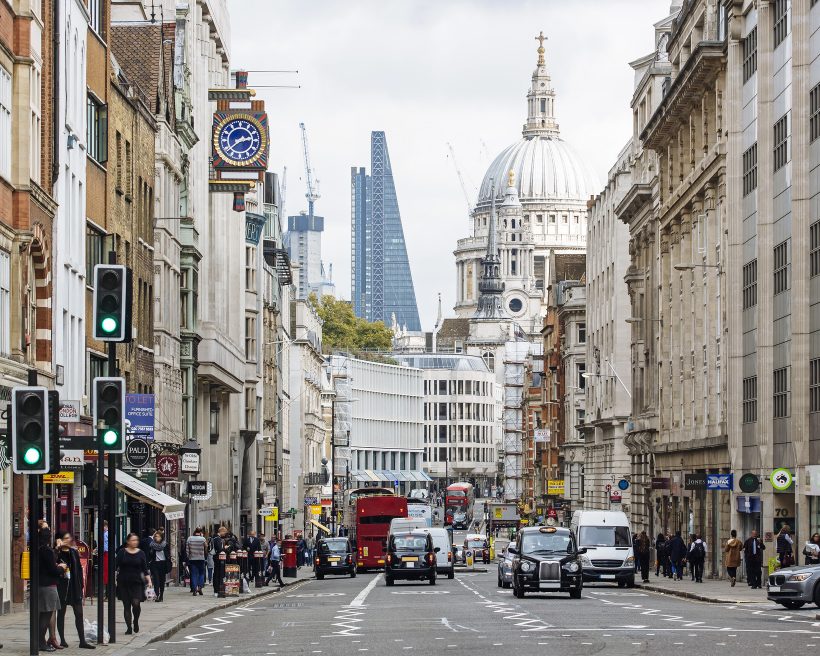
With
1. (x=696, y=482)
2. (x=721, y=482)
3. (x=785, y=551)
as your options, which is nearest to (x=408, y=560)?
(x=696, y=482)

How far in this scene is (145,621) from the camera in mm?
34938

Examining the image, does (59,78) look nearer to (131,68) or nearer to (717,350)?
(131,68)

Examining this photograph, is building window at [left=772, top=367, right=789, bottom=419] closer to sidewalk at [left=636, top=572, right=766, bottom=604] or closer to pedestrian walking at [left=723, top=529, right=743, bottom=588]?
pedestrian walking at [left=723, top=529, right=743, bottom=588]

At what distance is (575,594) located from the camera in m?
45.2

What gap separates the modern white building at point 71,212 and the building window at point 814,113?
18.8 metres

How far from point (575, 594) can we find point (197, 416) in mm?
30011

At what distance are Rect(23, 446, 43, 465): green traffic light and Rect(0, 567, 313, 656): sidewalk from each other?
3.19 metres

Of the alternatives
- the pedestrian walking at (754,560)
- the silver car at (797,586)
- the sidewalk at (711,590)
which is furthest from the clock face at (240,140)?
the silver car at (797,586)

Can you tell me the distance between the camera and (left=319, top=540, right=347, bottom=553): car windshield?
74125 mm

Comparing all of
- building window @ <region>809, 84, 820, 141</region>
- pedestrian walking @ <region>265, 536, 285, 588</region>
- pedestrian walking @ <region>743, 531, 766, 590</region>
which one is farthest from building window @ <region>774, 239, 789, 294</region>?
pedestrian walking @ <region>265, 536, 285, 588</region>

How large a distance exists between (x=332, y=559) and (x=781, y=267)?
81.2 feet

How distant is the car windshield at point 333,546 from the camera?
243 feet

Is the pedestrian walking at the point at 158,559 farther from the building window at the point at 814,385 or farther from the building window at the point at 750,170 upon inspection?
the building window at the point at 750,170

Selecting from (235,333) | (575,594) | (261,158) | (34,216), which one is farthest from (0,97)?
(235,333)
